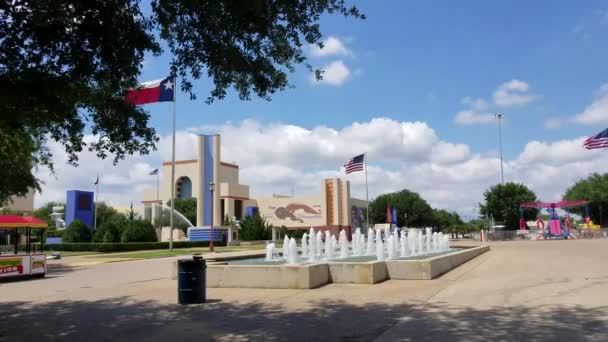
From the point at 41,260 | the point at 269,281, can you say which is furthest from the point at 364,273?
the point at 41,260

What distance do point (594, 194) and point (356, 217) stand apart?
3784 centimetres

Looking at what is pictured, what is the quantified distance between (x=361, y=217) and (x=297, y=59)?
91.5 metres

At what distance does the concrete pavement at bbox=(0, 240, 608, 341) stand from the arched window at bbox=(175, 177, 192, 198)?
9236 centimetres

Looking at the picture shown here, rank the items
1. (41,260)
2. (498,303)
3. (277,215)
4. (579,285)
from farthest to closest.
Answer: (277,215), (41,260), (579,285), (498,303)

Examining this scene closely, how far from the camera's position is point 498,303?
1036 cm

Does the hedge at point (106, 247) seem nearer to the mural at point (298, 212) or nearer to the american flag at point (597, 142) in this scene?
the american flag at point (597, 142)

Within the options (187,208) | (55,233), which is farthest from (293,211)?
(55,233)

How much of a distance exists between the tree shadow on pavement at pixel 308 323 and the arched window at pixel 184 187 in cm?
9640

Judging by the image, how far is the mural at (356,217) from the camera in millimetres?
94125

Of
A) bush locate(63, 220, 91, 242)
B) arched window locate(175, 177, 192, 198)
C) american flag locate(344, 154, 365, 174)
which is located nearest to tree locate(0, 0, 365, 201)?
bush locate(63, 220, 91, 242)

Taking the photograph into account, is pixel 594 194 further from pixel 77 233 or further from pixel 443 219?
pixel 77 233

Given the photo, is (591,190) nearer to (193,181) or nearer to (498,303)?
(193,181)

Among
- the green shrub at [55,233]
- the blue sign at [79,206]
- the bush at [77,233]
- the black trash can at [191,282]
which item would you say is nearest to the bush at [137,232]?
the bush at [77,233]

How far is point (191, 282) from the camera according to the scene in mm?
11297
